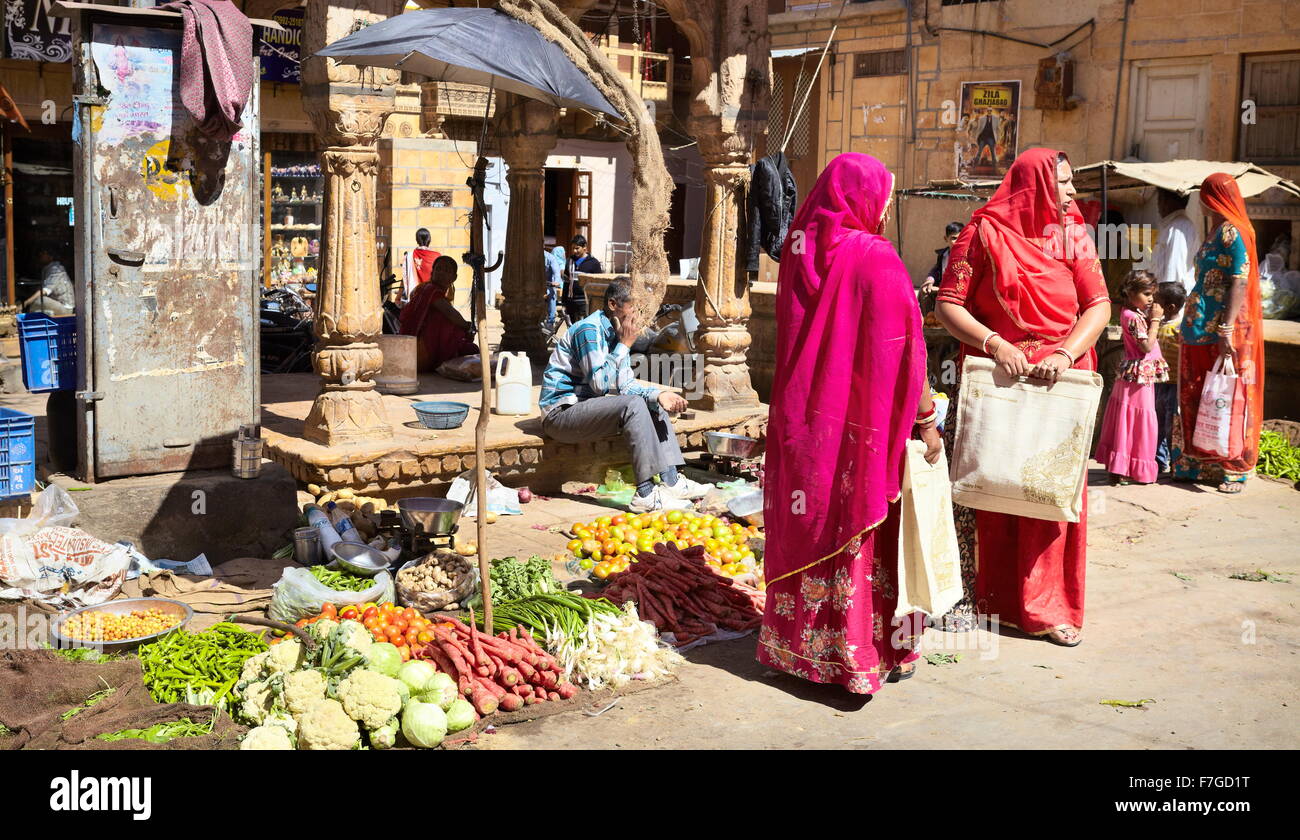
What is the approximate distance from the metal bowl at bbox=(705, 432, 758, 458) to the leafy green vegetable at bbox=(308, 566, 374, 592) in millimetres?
3586

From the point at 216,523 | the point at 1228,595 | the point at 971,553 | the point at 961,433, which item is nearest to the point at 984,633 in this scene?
the point at 971,553

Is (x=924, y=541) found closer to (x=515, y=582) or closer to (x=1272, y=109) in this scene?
(x=515, y=582)

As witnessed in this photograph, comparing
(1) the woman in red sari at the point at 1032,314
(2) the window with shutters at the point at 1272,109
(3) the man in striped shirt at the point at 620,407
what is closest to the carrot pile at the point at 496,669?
(1) the woman in red sari at the point at 1032,314

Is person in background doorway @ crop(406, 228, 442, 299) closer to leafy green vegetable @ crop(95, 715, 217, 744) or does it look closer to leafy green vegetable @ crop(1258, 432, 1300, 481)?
leafy green vegetable @ crop(1258, 432, 1300, 481)

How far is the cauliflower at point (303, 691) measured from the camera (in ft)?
13.6

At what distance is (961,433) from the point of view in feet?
17.5

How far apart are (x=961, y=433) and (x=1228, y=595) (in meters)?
2.04

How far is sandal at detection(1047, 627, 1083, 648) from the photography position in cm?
540

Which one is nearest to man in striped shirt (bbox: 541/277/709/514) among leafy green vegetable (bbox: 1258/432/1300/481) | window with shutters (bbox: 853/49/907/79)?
leafy green vegetable (bbox: 1258/432/1300/481)

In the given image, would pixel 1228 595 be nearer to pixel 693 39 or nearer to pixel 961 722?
pixel 961 722

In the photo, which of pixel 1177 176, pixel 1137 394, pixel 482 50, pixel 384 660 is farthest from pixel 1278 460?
pixel 384 660

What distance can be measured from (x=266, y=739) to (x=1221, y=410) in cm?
695

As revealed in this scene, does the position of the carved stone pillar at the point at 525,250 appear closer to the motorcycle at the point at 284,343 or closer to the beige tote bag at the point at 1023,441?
the motorcycle at the point at 284,343

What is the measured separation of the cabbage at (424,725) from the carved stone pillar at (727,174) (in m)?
5.42
